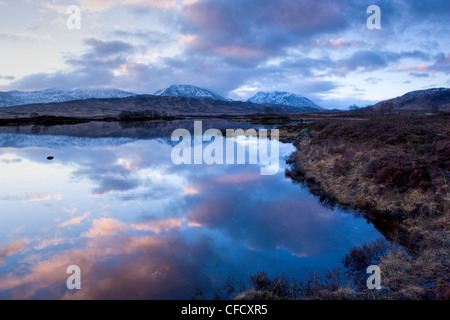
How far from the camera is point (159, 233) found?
11.0m

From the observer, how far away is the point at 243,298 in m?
6.41

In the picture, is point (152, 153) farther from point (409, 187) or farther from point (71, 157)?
point (409, 187)

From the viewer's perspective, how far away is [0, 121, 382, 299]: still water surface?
7988 mm

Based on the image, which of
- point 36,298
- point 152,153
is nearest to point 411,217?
point 36,298

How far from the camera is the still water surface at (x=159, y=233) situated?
7.99 meters
